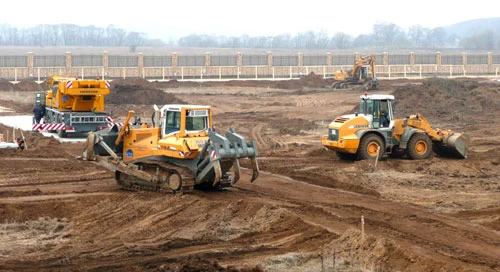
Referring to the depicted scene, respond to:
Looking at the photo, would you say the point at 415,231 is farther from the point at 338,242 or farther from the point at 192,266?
the point at 192,266

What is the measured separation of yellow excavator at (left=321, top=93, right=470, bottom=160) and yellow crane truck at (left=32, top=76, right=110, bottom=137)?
11237mm

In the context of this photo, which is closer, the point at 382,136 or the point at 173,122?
the point at 173,122

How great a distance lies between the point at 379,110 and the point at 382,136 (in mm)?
806

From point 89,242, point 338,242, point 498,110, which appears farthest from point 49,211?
point 498,110

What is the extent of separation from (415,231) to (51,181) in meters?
10.5

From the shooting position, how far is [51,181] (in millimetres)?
22516

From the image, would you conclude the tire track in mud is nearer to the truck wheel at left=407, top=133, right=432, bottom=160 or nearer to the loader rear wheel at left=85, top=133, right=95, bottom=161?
the loader rear wheel at left=85, top=133, right=95, bottom=161

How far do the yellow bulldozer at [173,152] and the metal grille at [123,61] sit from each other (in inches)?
2128

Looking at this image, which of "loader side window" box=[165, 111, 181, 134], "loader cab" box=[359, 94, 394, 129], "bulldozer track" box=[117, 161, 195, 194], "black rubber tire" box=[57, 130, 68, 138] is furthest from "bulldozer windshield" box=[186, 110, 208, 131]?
"black rubber tire" box=[57, 130, 68, 138]

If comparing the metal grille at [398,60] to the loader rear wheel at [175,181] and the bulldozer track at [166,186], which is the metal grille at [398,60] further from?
the loader rear wheel at [175,181]

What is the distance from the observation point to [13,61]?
71688 millimetres

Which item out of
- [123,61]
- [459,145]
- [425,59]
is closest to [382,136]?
[459,145]

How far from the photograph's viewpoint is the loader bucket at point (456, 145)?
26.5 meters

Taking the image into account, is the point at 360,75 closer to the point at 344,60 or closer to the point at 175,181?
the point at 344,60
